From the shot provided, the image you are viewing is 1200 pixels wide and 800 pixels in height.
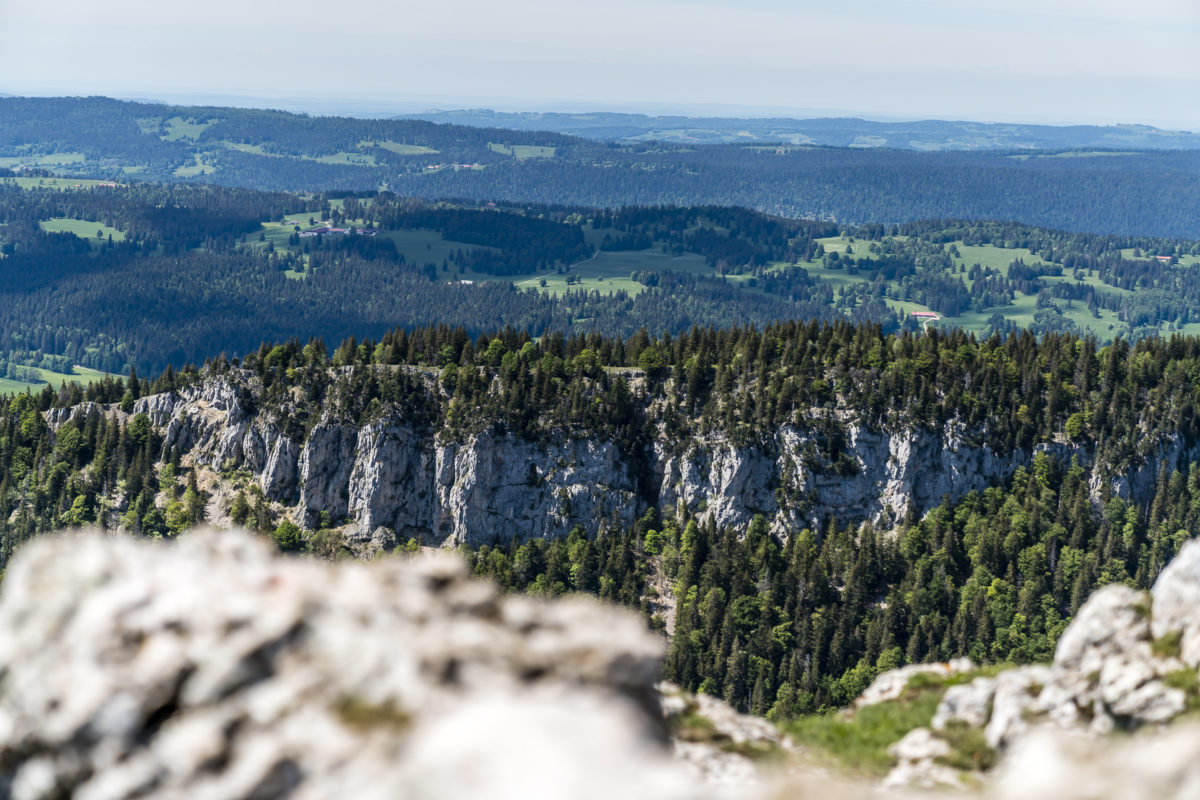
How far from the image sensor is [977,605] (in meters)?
149

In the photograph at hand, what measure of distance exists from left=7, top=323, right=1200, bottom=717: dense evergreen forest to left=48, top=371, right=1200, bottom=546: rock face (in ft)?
6.90

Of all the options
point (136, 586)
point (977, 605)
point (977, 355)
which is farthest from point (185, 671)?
point (977, 355)

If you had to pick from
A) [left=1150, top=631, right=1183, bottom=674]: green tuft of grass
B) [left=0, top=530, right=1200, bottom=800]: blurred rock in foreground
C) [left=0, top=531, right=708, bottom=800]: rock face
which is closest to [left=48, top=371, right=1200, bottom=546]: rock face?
[left=1150, top=631, right=1183, bottom=674]: green tuft of grass

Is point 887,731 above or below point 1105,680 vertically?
below

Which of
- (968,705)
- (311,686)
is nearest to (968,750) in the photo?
(968,705)

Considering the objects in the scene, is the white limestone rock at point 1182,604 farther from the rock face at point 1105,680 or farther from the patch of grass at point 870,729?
the patch of grass at point 870,729

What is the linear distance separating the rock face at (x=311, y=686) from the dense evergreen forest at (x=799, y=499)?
121m

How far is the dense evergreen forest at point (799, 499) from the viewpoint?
493ft

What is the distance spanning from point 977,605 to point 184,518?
126 metres

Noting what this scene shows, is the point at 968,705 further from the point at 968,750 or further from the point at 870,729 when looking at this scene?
the point at 870,729

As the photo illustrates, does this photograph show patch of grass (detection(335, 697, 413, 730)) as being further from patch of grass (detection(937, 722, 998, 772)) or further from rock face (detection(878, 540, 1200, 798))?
A: patch of grass (detection(937, 722, 998, 772))

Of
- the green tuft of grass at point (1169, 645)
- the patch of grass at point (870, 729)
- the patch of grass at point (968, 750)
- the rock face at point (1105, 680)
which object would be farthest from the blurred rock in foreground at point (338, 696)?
the green tuft of grass at point (1169, 645)

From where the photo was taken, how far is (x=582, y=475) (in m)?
185

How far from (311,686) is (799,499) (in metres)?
161
